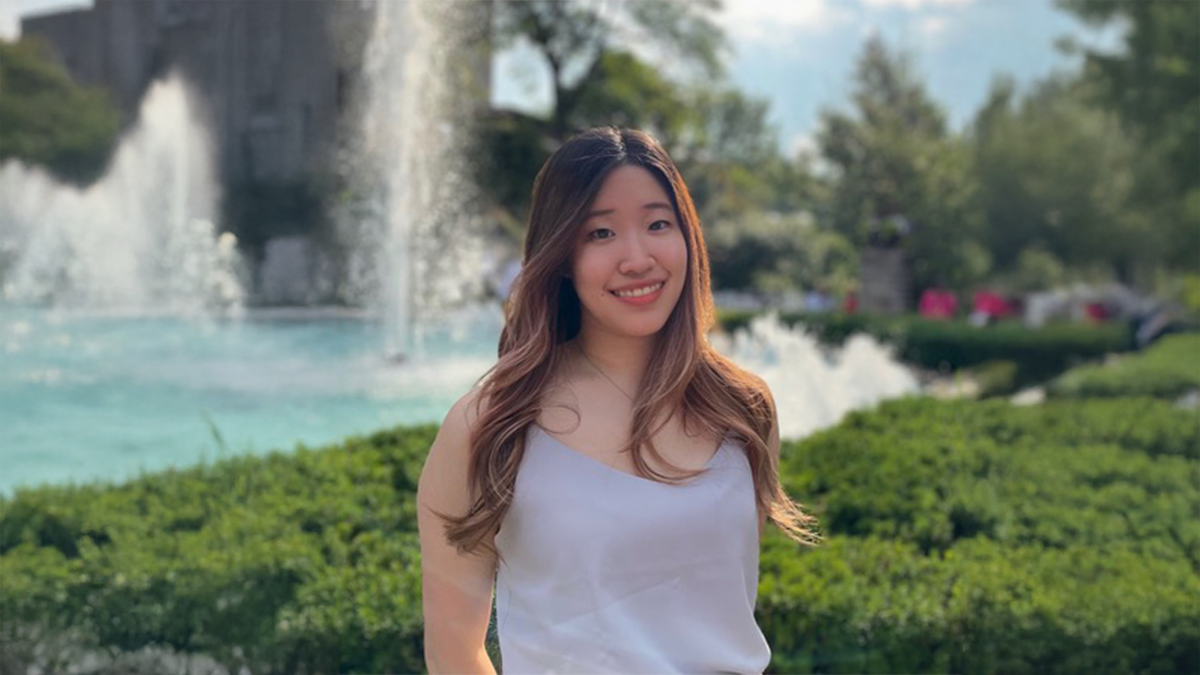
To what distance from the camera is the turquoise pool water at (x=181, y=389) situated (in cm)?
498

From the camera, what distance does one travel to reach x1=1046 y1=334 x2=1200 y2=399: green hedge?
9555 millimetres

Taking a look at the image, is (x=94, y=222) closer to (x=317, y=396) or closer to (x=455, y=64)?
(x=317, y=396)

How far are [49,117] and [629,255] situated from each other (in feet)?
15.1

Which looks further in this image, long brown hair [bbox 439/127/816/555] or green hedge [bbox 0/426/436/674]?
green hedge [bbox 0/426/436/674]

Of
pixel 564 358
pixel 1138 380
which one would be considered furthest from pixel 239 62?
pixel 1138 380

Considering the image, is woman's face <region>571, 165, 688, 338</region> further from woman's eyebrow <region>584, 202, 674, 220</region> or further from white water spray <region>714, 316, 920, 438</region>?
white water spray <region>714, 316, 920, 438</region>

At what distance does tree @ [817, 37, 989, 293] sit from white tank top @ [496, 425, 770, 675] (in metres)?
18.8

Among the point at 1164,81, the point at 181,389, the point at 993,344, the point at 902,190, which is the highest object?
the point at 1164,81

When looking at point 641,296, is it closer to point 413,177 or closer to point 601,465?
point 601,465

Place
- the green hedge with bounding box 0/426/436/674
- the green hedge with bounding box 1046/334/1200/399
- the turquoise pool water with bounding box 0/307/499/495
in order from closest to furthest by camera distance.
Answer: the green hedge with bounding box 0/426/436/674 < the turquoise pool water with bounding box 0/307/499/495 < the green hedge with bounding box 1046/334/1200/399

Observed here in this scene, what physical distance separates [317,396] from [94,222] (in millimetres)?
1546

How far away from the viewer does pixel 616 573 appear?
147 cm

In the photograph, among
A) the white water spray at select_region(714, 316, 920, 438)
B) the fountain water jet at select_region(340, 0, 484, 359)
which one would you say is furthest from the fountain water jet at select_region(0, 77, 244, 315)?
the white water spray at select_region(714, 316, 920, 438)

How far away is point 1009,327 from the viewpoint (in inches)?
628
